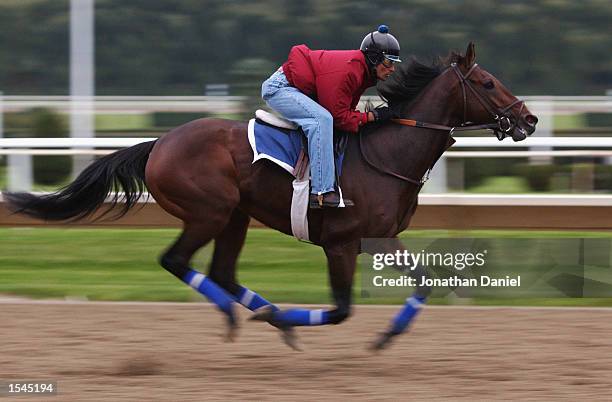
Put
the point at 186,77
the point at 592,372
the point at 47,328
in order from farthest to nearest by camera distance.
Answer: the point at 186,77 → the point at 47,328 → the point at 592,372

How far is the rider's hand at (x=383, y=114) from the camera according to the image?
245 inches

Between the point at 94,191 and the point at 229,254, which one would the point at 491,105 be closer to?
the point at 229,254

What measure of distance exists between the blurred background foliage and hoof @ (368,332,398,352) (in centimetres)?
1032

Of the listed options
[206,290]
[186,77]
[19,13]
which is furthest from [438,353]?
[19,13]

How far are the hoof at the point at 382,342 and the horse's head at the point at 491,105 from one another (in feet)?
4.18

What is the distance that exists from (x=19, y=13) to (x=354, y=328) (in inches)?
456

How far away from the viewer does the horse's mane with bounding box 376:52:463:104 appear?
6.28 m

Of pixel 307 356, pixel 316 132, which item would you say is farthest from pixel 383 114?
pixel 307 356

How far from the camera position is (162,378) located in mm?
→ 5605

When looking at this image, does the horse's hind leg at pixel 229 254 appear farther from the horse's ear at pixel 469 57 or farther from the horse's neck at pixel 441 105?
the horse's ear at pixel 469 57

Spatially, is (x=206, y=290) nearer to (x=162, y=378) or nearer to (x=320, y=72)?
(x=162, y=378)

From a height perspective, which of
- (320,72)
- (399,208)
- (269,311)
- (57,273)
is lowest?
(57,273)

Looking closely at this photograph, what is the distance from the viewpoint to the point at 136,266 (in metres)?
9.42

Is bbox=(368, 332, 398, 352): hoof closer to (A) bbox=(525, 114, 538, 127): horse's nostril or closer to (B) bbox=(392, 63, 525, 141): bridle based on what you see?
(B) bbox=(392, 63, 525, 141): bridle
